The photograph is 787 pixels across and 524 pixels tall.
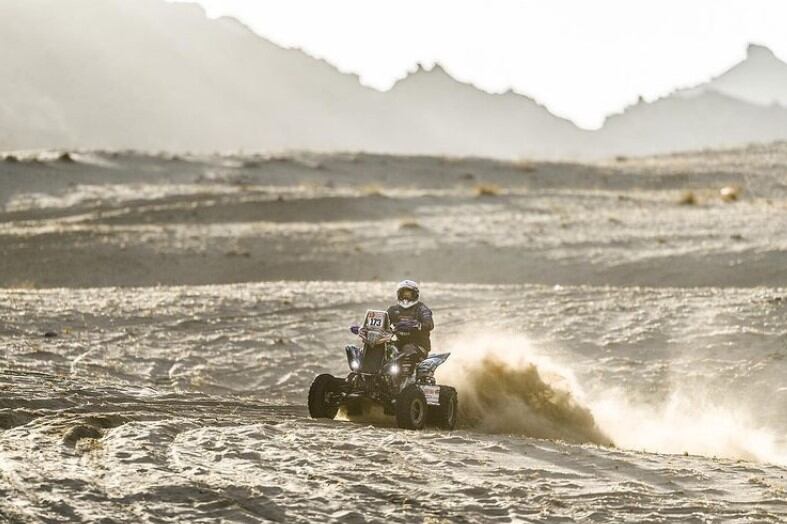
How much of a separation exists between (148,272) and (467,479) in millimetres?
20174

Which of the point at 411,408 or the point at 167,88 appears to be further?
the point at 167,88

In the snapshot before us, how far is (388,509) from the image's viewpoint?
970cm

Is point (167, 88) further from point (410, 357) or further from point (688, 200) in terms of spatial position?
point (410, 357)

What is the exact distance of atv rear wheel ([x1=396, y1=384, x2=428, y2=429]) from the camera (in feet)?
45.1

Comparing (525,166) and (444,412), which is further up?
(525,166)

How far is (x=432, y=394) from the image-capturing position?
555 inches

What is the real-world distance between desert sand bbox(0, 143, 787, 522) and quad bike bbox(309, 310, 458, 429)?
1.06ft

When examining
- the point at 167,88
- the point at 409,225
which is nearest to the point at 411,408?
the point at 409,225

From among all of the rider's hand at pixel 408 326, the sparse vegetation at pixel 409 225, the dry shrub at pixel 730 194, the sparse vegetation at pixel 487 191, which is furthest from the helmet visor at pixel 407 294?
the sparse vegetation at pixel 487 191

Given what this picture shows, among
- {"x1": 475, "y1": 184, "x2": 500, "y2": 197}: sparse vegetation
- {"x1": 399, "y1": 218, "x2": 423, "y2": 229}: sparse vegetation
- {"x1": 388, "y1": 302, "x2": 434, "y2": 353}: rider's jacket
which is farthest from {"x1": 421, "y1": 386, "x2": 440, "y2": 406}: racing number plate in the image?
{"x1": 475, "y1": 184, "x2": 500, "y2": 197}: sparse vegetation

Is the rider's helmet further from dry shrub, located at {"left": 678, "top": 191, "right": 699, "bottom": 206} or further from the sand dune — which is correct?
dry shrub, located at {"left": 678, "top": 191, "right": 699, "bottom": 206}

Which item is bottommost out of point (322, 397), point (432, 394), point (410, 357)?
point (322, 397)

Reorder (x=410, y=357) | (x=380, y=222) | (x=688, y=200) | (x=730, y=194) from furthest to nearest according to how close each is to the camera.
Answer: (x=730, y=194)
(x=688, y=200)
(x=380, y=222)
(x=410, y=357)

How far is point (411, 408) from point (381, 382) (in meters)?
0.68
